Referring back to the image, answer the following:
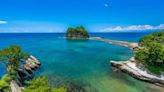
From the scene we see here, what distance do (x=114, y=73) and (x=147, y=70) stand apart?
27.2ft

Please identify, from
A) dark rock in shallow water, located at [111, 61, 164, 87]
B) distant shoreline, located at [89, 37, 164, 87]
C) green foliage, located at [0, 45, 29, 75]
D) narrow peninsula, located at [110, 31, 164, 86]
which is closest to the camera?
green foliage, located at [0, 45, 29, 75]

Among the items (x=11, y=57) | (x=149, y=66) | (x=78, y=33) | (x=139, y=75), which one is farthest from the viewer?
(x=78, y=33)

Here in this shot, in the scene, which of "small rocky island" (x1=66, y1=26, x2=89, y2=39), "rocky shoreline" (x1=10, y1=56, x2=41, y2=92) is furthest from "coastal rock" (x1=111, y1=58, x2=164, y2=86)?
"small rocky island" (x1=66, y1=26, x2=89, y2=39)

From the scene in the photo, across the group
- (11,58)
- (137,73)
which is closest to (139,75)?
(137,73)

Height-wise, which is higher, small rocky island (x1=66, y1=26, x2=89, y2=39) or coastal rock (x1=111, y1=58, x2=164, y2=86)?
small rocky island (x1=66, y1=26, x2=89, y2=39)

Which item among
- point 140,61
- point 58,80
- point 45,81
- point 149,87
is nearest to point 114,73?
point 140,61

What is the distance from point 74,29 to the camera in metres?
172

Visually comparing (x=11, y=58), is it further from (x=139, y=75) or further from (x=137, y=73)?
(x=139, y=75)

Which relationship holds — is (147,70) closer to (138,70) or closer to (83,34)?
(138,70)

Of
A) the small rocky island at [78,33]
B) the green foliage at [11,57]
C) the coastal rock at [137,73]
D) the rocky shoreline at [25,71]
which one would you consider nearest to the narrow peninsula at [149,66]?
the coastal rock at [137,73]

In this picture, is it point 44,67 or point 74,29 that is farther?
point 74,29

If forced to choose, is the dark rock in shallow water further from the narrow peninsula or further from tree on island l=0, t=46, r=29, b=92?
tree on island l=0, t=46, r=29, b=92

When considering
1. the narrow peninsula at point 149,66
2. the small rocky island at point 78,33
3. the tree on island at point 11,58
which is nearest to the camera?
the tree on island at point 11,58

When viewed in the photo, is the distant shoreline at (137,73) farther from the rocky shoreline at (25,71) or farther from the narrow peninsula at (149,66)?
the rocky shoreline at (25,71)
